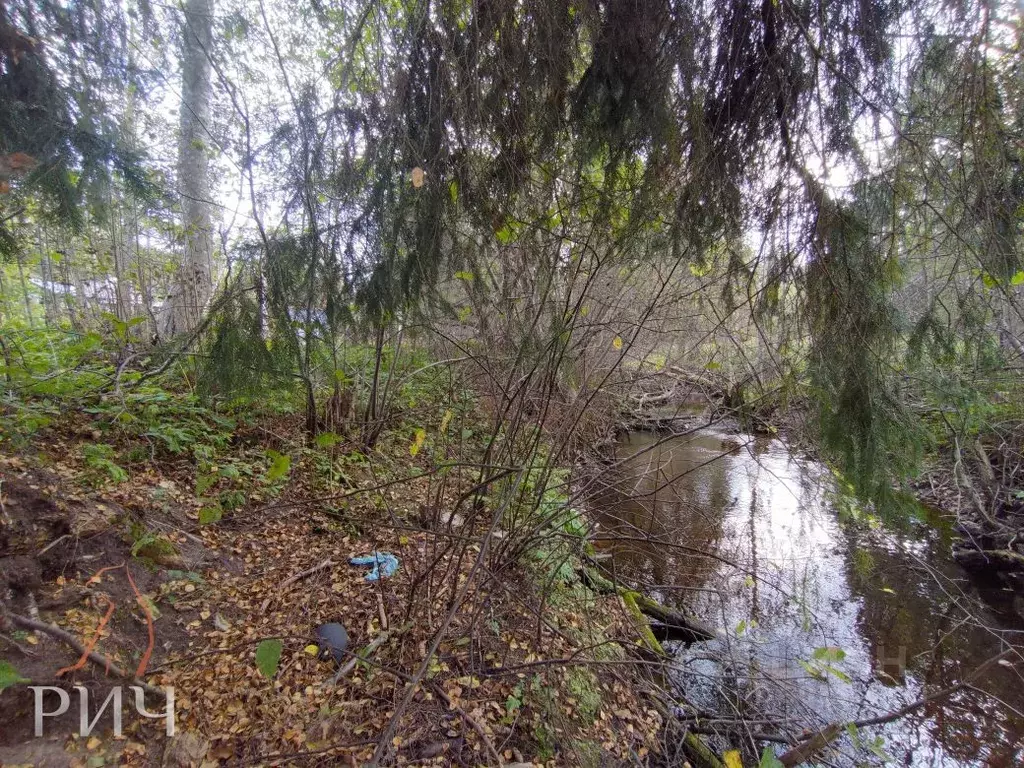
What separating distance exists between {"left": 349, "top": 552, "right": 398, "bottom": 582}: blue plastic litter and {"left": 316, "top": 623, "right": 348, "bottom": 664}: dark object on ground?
19.4 inches

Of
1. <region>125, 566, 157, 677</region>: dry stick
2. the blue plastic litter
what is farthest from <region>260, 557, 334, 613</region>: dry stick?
<region>125, 566, 157, 677</region>: dry stick

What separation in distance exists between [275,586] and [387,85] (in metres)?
3.06

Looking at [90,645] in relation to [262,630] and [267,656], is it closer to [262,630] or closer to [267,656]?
[262,630]

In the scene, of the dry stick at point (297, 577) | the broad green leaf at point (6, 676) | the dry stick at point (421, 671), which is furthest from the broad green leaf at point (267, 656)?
the dry stick at point (297, 577)

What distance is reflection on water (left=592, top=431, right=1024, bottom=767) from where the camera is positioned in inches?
111

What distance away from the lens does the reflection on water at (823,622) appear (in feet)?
9.28

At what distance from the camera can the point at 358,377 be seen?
16.2 feet

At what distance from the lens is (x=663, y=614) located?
3.81 metres

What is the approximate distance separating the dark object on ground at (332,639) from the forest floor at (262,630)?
7cm

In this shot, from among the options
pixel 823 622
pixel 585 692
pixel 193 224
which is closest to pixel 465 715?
pixel 585 692

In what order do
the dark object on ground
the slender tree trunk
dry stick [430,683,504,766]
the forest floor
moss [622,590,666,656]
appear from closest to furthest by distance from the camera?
the forest floor, dry stick [430,683,504,766], the dark object on ground, moss [622,590,666,656], the slender tree trunk

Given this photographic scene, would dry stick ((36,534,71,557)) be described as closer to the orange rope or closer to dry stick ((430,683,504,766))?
the orange rope

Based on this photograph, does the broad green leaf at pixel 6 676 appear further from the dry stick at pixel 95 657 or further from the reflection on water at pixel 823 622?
the reflection on water at pixel 823 622

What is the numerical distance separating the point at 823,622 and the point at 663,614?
156 centimetres
